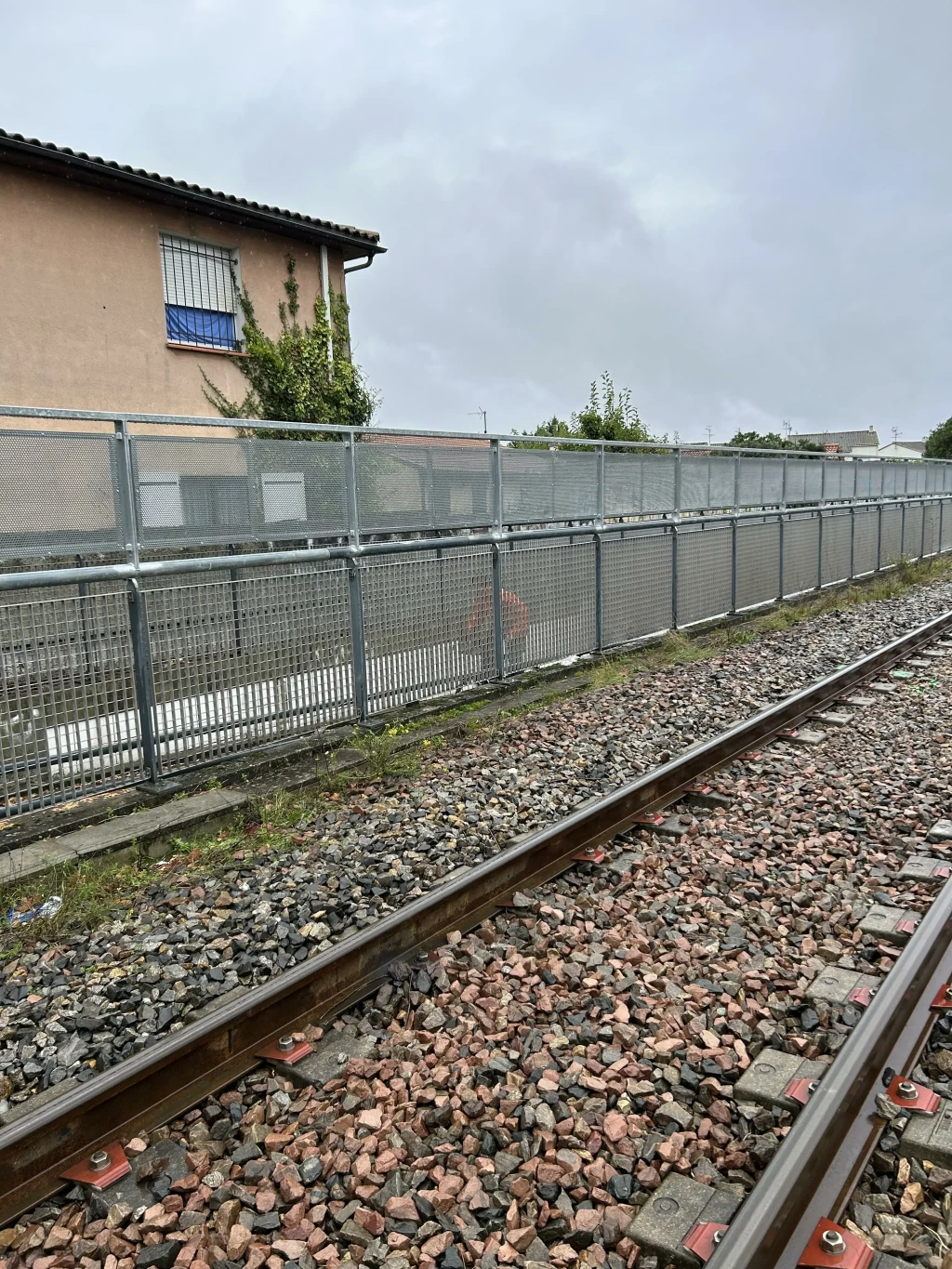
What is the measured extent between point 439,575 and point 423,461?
1023 millimetres

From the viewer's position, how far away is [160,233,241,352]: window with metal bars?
15.4 meters

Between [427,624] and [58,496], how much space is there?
10.6 ft

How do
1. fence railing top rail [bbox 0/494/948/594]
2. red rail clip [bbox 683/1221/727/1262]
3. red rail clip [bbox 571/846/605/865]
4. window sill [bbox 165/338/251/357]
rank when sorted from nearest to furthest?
red rail clip [bbox 683/1221/727/1262] → red rail clip [bbox 571/846/605/865] → fence railing top rail [bbox 0/494/948/594] → window sill [bbox 165/338/251/357]

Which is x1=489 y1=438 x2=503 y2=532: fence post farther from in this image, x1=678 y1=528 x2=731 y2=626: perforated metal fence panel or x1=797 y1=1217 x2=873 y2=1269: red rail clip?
x1=797 y1=1217 x2=873 y2=1269: red rail clip

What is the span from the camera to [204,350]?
15.8 metres

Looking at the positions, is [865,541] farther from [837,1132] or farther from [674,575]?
[837,1132]

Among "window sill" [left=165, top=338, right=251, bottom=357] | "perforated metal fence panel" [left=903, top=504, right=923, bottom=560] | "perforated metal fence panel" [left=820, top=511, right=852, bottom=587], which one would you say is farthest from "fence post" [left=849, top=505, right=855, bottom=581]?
"window sill" [left=165, top=338, right=251, bottom=357]

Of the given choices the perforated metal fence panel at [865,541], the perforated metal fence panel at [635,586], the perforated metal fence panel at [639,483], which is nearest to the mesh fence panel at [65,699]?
the perforated metal fence panel at [635,586]

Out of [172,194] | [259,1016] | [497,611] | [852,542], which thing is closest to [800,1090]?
[259,1016]

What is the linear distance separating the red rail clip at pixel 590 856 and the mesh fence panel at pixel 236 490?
3.24 m

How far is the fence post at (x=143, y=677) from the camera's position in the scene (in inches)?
224

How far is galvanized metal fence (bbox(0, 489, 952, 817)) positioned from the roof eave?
31.9 ft

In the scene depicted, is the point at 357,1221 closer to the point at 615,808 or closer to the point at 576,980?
the point at 576,980

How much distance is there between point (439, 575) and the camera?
25.8 feet
